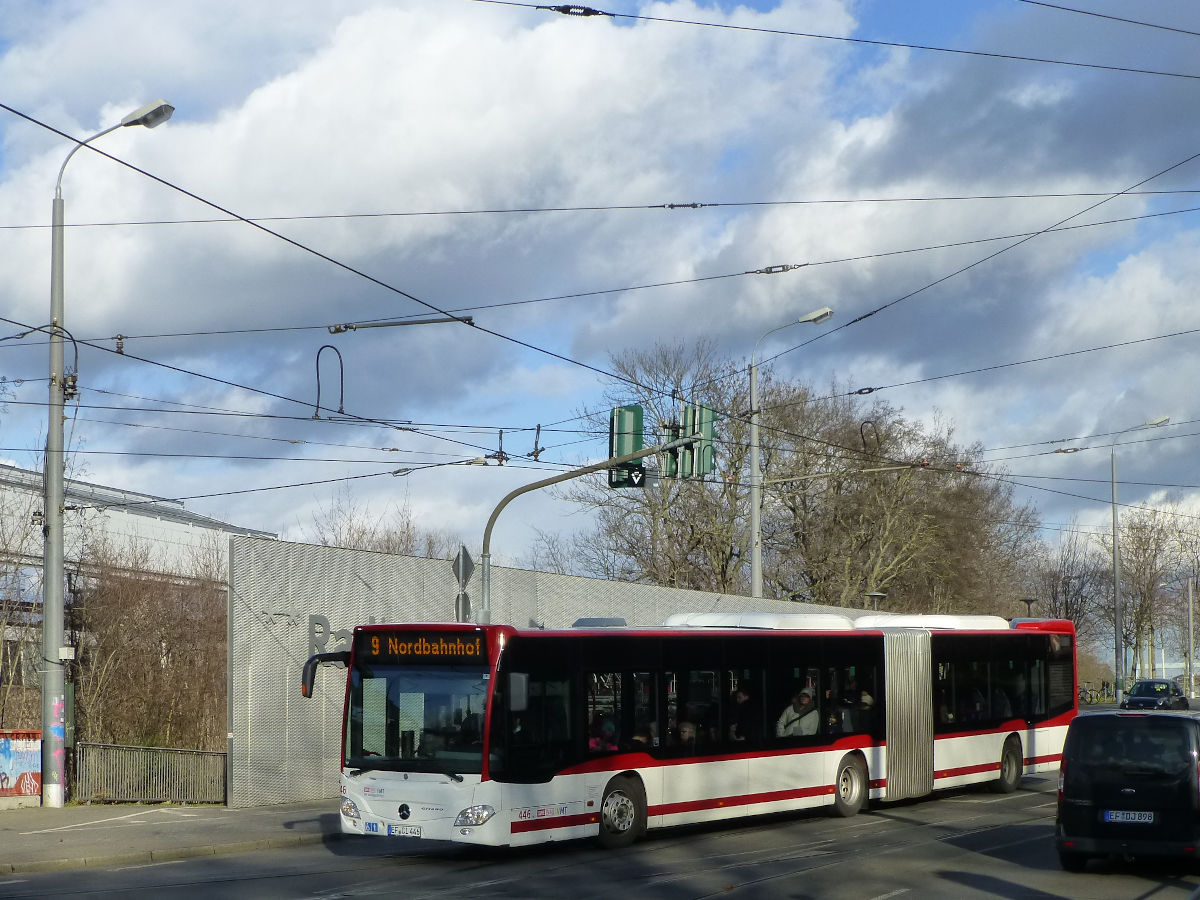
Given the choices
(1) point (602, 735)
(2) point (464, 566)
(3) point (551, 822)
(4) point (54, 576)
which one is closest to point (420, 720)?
(3) point (551, 822)

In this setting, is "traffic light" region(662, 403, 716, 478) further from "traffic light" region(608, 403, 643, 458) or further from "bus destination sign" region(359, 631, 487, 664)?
"bus destination sign" region(359, 631, 487, 664)

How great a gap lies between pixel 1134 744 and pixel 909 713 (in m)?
8.62

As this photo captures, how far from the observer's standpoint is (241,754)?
2112 centimetres

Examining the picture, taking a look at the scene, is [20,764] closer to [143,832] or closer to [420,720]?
[143,832]

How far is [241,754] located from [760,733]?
26.0 ft

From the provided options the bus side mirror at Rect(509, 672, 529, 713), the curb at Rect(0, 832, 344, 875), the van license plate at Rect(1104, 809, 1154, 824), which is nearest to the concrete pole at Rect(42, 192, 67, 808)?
the curb at Rect(0, 832, 344, 875)

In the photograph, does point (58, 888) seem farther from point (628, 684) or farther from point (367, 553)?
point (367, 553)

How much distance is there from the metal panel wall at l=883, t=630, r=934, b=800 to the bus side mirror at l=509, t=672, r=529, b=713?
8.28m

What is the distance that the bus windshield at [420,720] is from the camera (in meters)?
15.5

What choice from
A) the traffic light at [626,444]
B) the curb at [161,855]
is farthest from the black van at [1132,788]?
the traffic light at [626,444]

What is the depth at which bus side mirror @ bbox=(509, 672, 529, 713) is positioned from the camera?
51.4ft

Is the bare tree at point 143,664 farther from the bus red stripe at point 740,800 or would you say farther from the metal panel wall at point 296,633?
the bus red stripe at point 740,800

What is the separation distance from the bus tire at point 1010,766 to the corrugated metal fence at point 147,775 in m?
13.7

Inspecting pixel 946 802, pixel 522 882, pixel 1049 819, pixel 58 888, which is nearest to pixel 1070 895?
pixel 522 882
